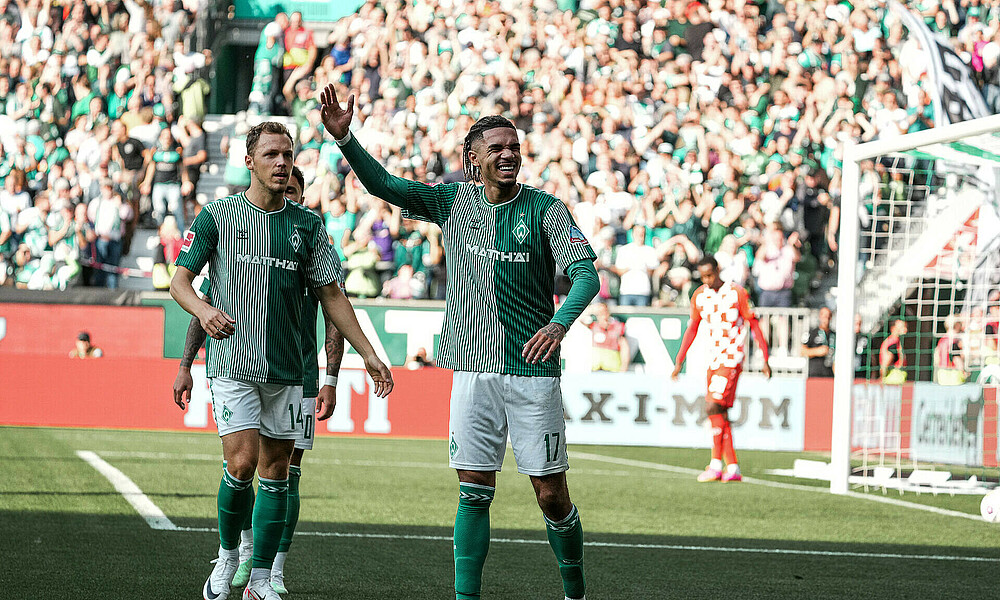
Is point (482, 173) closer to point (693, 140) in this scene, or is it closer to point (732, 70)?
point (693, 140)

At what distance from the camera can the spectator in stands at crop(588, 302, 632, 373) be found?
54.5ft

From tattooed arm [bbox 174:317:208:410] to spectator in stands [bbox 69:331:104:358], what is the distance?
11.1m

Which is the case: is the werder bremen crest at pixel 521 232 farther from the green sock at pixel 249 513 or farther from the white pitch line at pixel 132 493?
the white pitch line at pixel 132 493

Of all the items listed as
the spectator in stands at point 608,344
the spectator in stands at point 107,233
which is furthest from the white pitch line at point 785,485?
the spectator in stands at point 107,233

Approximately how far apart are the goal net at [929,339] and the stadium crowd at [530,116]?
2.77 m

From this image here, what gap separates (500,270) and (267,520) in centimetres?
147

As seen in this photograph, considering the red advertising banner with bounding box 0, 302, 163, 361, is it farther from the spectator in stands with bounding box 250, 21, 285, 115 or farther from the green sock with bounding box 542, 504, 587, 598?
the green sock with bounding box 542, 504, 587, 598

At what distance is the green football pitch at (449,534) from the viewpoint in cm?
643

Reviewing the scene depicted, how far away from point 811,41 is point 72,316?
11.4m

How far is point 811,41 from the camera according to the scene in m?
19.9

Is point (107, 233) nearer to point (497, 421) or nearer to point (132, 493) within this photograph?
point (132, 493)

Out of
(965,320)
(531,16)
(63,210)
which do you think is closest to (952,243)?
(965,320)

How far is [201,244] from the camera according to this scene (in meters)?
5.42

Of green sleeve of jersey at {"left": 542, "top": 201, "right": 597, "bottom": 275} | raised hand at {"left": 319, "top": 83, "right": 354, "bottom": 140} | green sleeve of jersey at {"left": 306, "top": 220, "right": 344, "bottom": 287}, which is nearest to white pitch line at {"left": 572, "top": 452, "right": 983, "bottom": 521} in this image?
green sleeve of jersey at {"left": 542, "top": 201, "right": 597, "bottom": 275}
